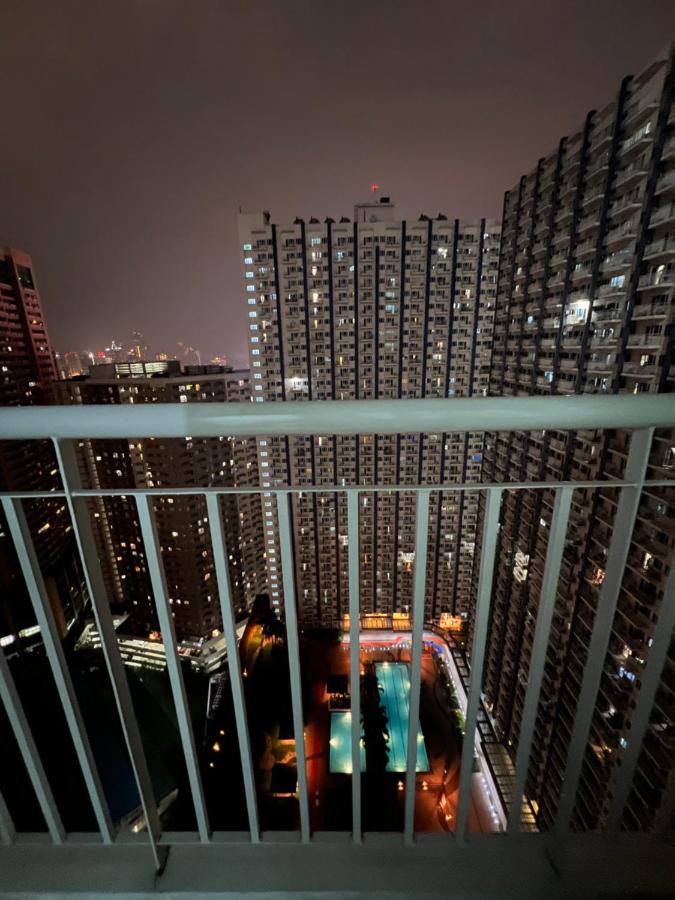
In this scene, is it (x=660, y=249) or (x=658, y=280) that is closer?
(x=660, y=249)

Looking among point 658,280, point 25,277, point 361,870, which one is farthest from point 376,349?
point 25,277

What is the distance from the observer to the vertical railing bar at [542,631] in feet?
3.13

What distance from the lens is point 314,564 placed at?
851 inches

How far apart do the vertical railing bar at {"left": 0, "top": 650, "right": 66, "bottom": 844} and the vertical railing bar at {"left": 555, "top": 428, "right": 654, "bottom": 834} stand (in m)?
1.47

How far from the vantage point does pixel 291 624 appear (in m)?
1.03

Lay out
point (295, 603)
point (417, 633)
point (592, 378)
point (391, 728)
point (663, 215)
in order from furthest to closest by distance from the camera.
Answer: point (391, 728) < point (592, 378) < point (663, 215) < point (417, 633) < point (295, 603)

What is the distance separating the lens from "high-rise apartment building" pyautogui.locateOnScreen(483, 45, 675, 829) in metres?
7.73

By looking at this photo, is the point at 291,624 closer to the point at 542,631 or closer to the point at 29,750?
the point at 542,631

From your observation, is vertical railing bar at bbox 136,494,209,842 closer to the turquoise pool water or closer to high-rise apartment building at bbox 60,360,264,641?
the turquoise pool water

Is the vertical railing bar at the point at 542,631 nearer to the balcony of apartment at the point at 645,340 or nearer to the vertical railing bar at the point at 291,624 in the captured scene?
the vertical railing bar at the point at 291,624

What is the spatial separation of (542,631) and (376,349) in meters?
18.9

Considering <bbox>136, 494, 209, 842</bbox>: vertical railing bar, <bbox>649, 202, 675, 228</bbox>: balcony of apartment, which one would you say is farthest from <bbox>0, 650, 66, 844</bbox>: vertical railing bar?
<bbox>649, 202, 675, 228</bbox>: balcony of apartment

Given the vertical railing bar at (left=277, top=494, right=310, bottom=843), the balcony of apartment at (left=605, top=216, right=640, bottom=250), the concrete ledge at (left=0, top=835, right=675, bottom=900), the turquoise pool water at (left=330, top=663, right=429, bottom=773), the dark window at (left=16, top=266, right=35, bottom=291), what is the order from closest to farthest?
the vertical railing bar at (left=277, top=494, right=310, bottom=843), the concrete ledge at (left=0, top=835, right=675, bottom=900), the balcony of apartment at (left=605, top=216, right=640, bottom=250), the turquoise pool water at (left=330, top=663, right=429, bottom=773), the dark window at (left=16, top=266, right=35, bottom=291)

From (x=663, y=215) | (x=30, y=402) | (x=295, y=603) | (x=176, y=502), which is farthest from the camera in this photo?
(x=30, y=402)
